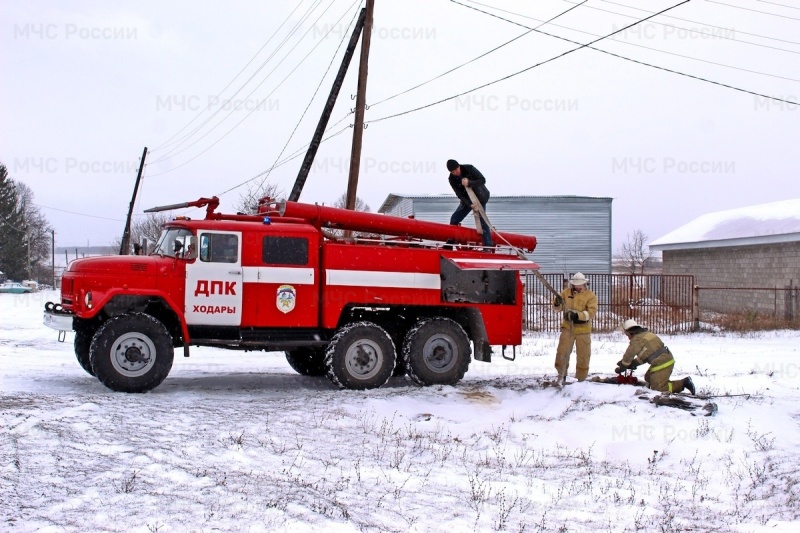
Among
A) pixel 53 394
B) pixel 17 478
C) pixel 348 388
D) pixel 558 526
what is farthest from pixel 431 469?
pixel 53 394

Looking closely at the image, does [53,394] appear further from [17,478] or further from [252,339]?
[17,478]

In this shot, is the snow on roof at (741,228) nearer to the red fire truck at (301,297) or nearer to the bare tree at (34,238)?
the red fire truck at (301,297)

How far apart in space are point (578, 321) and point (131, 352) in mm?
6418

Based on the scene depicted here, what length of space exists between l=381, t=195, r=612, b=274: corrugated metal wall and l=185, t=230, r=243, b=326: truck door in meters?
25.4

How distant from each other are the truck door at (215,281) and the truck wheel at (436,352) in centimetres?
269

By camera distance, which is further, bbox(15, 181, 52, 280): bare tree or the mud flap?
bbox(15, 181, 52, 280): bare tree

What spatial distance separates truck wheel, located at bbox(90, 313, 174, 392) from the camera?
32.9 ft

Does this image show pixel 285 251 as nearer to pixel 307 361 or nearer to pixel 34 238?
pixel 307 361

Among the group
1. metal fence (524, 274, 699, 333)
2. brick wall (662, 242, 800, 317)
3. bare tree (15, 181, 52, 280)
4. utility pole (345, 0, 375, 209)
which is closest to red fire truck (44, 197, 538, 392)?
utility pole (345, 0, 375, 209)

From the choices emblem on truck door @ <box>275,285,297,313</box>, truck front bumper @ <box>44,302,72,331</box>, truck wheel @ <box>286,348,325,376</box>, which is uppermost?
emblem on truck door @ <box>275,285,297,313</box>

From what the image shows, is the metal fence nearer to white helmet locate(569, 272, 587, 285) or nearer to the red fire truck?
the red fire truck

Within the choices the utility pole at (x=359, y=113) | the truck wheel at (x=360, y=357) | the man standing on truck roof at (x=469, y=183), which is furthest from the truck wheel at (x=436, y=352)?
the utility pole at (x=359, y=113)

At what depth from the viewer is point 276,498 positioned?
19.4ft

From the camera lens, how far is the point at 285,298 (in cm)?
1109
